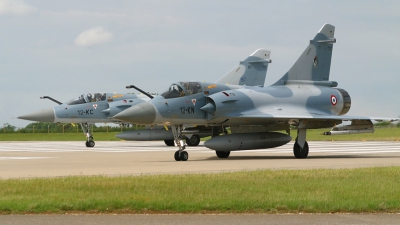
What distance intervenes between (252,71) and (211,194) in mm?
23200

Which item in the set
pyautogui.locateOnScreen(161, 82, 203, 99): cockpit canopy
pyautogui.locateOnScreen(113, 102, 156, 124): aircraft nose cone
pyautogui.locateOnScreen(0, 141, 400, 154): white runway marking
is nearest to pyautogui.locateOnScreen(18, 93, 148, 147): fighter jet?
pyautogui.locateOnScreen(0, 141, 400, 154): white runway marking

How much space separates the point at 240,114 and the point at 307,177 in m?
8.26

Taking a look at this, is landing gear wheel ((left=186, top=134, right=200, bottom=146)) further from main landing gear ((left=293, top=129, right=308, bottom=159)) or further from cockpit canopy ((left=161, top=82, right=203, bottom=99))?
cockpit canopy ((left=161, top=82, right=203, bottom=99))

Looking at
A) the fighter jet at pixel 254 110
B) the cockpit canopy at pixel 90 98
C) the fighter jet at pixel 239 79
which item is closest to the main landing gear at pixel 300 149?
the fighter jet at pixel 254 110

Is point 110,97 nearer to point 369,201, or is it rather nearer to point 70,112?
A: point 70,112

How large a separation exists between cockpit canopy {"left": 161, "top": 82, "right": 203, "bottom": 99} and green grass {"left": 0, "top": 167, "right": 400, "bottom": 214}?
7323 millimetres

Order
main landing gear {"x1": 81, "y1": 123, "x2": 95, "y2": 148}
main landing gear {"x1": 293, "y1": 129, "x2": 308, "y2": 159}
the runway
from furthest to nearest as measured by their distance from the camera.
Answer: main landing gear {"x1": 81, "y1": 123, "x2": 95, "y2": 148}, main landing gear {"x1": 293, "y1": 129, "x2": 308, "y2": 159}, the runway

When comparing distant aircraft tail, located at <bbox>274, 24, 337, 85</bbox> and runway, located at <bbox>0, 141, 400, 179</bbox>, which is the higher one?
distant aircraft tail, located at <bbox>274, 24, 337, 85</bbox>

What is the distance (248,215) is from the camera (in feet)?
27.1

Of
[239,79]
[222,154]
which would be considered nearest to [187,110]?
[222,154]

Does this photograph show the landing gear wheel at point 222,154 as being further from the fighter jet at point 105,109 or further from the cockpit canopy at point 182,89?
the fighter jet at point 105,109

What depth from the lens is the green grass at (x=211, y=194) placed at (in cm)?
859

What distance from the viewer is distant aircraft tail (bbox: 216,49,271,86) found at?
106 feet

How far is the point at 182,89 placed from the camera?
19.8 metres
